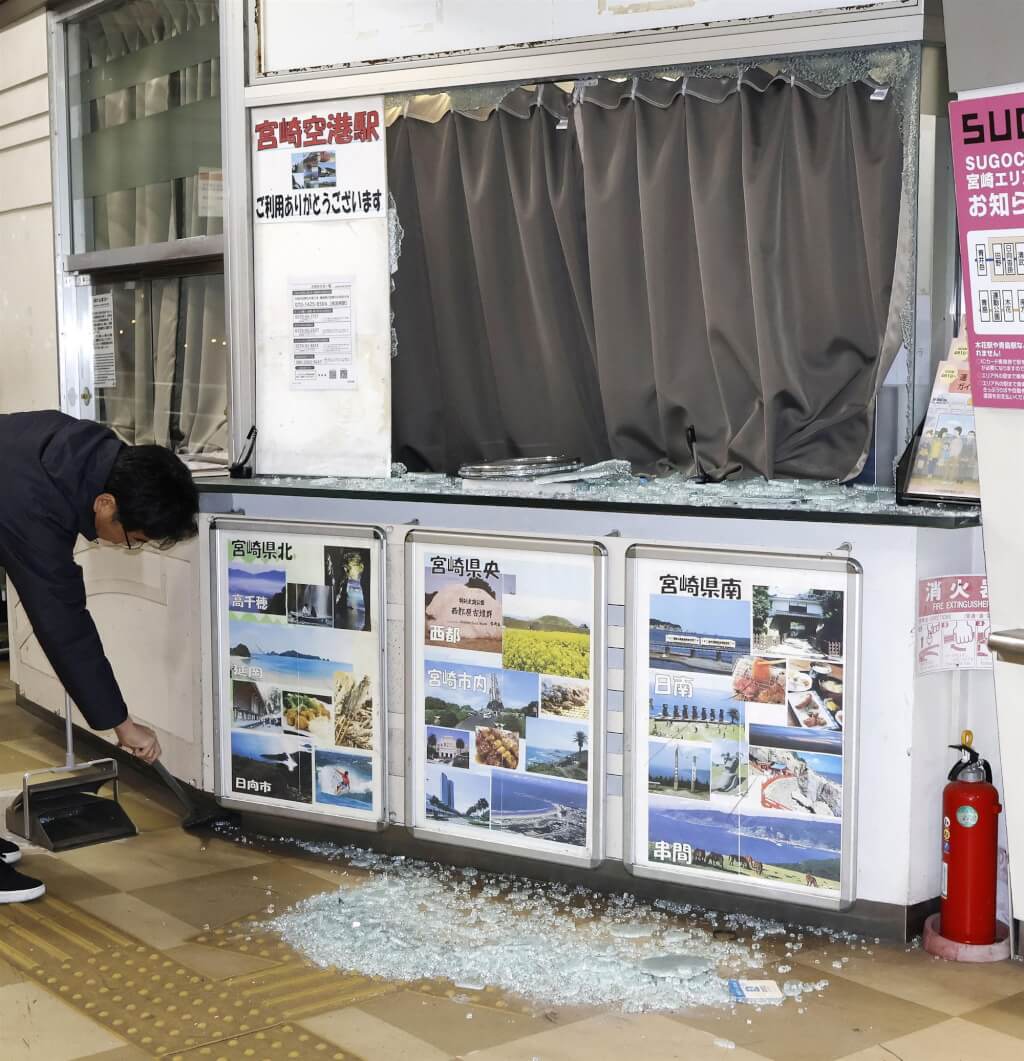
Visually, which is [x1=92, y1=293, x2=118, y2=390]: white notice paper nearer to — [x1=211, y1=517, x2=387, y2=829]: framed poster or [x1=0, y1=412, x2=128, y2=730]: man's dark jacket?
[x1=211, y1=517, x2=387, y2=829]: framed poster

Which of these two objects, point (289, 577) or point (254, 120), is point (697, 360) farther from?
point (254, 120)

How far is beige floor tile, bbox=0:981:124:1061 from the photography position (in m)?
2.42

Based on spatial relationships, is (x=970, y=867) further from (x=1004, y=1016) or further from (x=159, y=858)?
(x=159, y=858)

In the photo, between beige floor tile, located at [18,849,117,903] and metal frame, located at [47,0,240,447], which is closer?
beige floor tile, located at [18,849,117,903]

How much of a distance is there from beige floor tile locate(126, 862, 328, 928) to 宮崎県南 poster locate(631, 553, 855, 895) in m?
0.85

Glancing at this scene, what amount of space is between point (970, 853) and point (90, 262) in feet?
11.2

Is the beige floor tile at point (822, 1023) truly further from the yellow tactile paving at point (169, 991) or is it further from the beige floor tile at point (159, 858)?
the beige floor tile at point (159, 858)

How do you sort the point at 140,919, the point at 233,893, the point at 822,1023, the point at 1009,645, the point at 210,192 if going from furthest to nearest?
1. the point at 210,192
2. the point at 233,893
3. the point at 140,919
4. the point at 822,1023
5. the point at 1009,645

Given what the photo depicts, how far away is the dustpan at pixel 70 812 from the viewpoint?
3301 mm

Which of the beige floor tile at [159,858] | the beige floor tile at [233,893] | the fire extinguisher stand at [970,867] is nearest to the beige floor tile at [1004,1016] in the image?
the fire extinguisher stand at [970,867]

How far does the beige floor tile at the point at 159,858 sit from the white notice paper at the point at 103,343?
1806 millimetres

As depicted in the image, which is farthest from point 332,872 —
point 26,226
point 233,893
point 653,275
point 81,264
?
point 26,226

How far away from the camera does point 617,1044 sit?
7.96 ft

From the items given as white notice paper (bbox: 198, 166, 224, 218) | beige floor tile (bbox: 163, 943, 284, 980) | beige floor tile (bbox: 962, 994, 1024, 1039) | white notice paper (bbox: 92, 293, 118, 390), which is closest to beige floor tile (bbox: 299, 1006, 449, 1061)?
beige floor tile (bbox: 163, 943, 284, 980)
